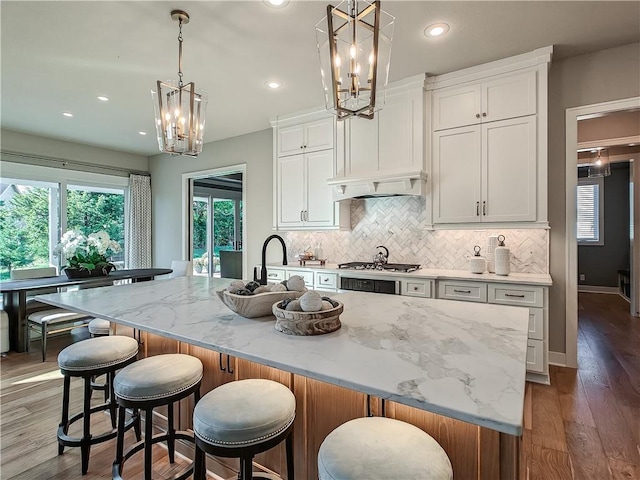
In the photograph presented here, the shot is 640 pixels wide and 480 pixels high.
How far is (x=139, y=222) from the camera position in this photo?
6.33 meters

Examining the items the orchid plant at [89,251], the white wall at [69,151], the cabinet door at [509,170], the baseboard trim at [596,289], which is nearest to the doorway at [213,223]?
the white wall at [69,151]

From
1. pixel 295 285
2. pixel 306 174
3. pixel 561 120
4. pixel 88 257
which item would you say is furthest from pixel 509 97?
pixel 88 257

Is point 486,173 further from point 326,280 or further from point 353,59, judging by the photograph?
point 353,59

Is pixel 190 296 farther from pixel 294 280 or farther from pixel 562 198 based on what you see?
pixel 562 198

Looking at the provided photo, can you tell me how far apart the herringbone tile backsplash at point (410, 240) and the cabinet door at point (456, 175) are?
0.29 meters

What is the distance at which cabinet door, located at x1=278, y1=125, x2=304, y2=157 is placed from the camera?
166 inches

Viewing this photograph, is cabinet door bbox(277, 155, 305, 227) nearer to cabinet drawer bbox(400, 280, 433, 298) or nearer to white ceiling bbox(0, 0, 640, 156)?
white ceiling bbox(0, 0, 640, 156)

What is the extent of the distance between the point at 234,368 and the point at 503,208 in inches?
105

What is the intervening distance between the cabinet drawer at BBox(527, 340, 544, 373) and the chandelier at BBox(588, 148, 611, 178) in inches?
161

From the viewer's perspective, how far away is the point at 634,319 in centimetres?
486

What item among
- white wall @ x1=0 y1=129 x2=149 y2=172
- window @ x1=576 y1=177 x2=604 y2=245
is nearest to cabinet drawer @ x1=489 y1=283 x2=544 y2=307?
window @ x1=576 y1=177 x2=604 y2=245

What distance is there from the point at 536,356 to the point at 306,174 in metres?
3.04

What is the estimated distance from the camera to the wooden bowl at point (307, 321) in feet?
4.16

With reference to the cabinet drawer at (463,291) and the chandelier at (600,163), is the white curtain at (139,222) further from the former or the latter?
the chandelier at (600,163)
